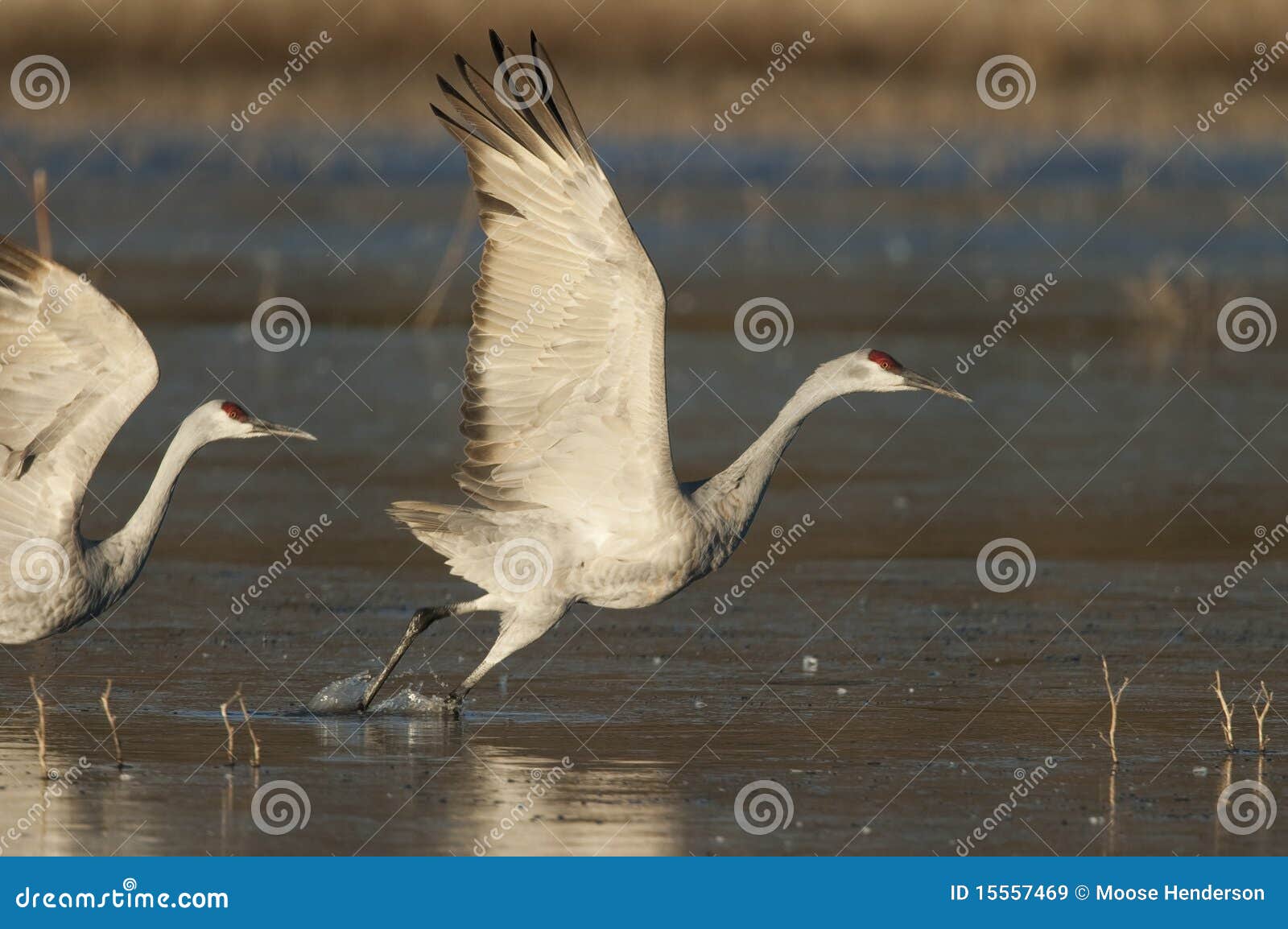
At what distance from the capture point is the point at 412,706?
9695 millimetres

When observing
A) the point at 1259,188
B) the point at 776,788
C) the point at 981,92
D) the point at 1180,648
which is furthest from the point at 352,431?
the point at 981,92

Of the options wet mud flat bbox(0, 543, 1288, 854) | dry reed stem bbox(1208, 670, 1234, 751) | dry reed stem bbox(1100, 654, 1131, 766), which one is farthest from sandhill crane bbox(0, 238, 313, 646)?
dry reed stem bbox(1208, 670, 1234, 751)

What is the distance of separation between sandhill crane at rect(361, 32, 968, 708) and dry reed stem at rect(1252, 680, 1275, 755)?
199 centimetres

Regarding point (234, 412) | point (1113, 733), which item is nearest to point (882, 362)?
point (1113, 733)

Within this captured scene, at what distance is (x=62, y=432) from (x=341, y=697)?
5.36 ft

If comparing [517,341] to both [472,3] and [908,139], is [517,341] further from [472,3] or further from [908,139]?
[472,3]

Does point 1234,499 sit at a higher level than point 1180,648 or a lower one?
higher

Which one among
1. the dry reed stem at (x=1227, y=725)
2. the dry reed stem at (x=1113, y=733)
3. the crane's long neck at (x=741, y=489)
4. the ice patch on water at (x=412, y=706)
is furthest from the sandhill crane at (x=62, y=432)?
the dry reed stem at (x=1227, y=725)

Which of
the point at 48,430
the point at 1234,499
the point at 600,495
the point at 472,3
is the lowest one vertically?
the point at 48,430

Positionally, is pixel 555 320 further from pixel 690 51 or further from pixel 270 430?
pixel 690 51

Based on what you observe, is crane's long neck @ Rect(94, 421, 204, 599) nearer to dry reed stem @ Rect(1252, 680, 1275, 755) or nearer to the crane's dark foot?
the crane's dark foot

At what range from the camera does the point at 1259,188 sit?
31.9 metres

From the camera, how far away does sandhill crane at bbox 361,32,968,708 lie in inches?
363

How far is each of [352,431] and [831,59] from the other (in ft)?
82.4
